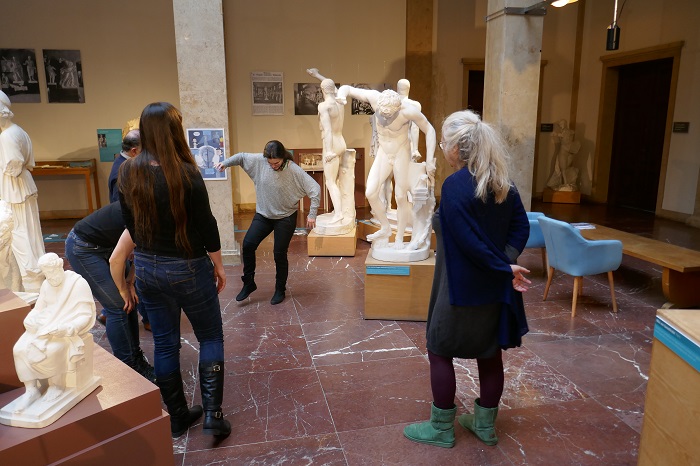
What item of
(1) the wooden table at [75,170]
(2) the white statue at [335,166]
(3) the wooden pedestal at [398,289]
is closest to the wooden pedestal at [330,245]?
(2) the white statue at [335,166]

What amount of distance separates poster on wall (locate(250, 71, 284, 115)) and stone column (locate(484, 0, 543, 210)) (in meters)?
4.70

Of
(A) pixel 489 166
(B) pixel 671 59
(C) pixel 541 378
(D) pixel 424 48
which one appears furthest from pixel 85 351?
(B) pixel 671 59

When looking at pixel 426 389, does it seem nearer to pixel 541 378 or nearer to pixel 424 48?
pixel 541 378

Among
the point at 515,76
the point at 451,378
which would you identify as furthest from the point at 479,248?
the point at 515,76

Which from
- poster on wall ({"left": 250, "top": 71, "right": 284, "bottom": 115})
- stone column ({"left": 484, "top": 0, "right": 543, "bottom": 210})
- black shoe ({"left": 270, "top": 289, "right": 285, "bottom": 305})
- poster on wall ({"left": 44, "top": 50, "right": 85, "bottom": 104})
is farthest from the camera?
poster on wall ({"left": 250, "top": 71, "right": 284, "bottom": 115})

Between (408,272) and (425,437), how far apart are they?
6.50 ft

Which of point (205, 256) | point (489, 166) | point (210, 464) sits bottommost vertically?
point (210, 464)

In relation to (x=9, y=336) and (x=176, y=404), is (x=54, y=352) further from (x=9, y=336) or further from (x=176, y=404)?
(x=176, y=404)

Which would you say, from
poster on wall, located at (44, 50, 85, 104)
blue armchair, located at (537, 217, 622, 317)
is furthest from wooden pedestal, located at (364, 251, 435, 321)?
poster on wall, located at (44, 50, 85, 104)

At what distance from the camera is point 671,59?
10086 mm

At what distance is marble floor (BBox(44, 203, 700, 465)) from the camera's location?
2844 mm

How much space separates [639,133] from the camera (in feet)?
36.4

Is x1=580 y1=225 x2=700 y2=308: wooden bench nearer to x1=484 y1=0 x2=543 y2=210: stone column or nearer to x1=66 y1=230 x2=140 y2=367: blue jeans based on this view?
x1=484 y1=0 x2=543 y2=210: stone column

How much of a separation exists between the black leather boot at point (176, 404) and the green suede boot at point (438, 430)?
1.26 metres
